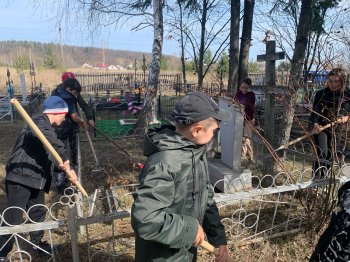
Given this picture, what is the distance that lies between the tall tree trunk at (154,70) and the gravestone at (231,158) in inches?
128

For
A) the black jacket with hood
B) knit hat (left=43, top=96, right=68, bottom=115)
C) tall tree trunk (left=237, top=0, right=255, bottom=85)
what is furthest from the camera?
tall tree trunk (left=237, top=0, right=255, bottom=85)

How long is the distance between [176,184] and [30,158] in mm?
1715

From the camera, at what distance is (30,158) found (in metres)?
2.78

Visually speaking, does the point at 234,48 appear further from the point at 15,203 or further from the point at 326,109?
the point at 15,203

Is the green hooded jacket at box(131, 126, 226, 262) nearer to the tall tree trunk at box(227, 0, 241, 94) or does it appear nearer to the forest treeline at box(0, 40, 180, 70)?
the tall tree trunk at box(227, 0, 241, 94)

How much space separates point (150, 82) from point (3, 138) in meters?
3.95

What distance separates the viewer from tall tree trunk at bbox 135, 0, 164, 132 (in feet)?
25.1

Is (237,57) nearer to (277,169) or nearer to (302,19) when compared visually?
(302,19)

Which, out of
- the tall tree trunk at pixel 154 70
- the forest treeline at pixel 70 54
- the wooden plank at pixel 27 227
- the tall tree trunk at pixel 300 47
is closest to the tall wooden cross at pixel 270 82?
the tall tree trunk at pixel 300 47

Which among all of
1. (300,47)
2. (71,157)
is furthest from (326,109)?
(71,157)

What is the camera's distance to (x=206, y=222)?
2.02 meters

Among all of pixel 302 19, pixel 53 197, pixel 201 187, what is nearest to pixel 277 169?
pixel 302 19

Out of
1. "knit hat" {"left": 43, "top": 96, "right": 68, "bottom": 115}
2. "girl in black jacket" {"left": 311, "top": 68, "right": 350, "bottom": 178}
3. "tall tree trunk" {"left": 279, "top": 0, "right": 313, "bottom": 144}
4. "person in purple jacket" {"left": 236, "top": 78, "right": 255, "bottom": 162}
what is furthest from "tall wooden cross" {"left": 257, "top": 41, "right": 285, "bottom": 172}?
"knit hat" {"left": 43, "top": 96, "right": 68, "bottom": 115}

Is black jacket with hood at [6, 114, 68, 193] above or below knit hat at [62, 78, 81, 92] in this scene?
below
